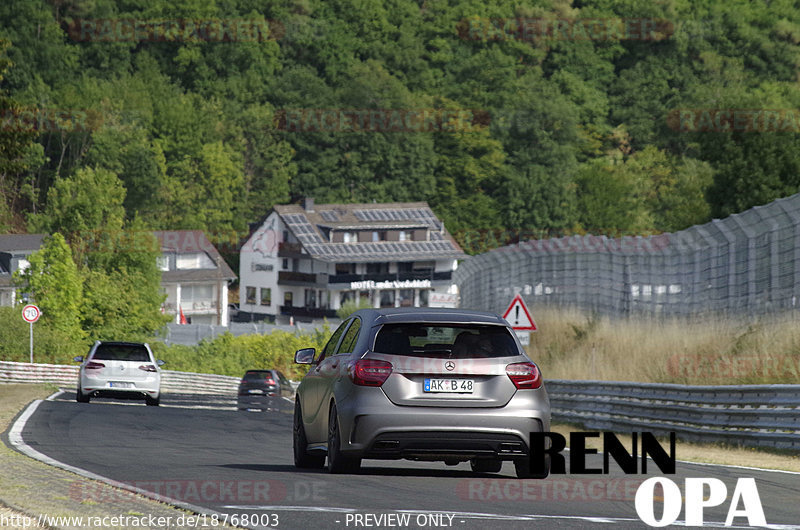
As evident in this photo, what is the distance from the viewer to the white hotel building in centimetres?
12612

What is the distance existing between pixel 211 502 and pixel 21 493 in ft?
4.84

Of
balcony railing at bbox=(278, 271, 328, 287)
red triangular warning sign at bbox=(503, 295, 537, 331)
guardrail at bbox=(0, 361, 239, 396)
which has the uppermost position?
balcony railing at bbox=(278, 271, 328, 287)

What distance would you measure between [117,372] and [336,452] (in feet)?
64.2

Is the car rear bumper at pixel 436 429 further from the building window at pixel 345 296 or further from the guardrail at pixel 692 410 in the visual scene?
the building window at pixel 345 296

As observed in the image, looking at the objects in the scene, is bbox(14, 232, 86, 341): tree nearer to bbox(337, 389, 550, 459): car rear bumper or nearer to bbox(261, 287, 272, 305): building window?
bbox(261, 287, 272, 305): building window

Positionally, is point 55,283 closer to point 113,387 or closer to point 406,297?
point 406,297

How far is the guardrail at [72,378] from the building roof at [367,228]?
68.8m

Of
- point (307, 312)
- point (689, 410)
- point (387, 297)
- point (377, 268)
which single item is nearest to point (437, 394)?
point (689, 410)

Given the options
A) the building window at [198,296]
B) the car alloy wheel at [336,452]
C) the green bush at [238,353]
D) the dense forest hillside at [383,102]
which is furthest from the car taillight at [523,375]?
the dense forest hillside at [383,102]

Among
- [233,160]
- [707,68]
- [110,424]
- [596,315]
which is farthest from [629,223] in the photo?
[110,424]

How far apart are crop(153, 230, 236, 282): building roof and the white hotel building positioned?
3.74 meters

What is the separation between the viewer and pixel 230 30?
527ft

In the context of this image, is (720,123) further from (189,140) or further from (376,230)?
(189,140)

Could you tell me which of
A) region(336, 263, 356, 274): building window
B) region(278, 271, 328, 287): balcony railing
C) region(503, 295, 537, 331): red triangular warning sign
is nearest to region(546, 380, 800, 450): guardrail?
region(503, 295, 537, 331): red triangular warning sign
